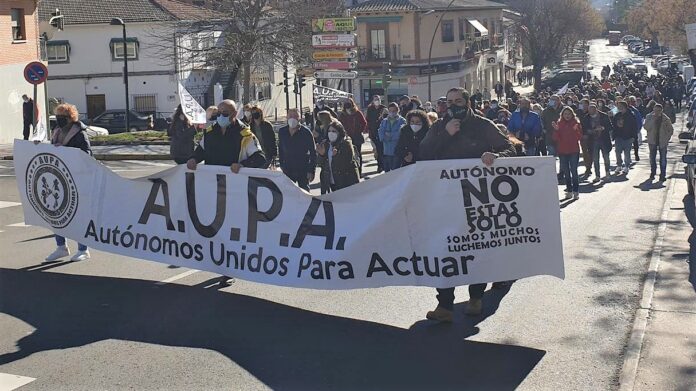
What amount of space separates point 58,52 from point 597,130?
37.2m

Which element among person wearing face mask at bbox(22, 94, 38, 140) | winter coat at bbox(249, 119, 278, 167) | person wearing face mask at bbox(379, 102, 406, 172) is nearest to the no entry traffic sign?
person wearing face mask at bbox(22, 94, 38, 140)

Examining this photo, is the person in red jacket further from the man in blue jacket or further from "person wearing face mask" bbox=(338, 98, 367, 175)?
"person wearing face mask" bbox=(338, 98, 367, 175)

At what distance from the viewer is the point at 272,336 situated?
8.01 m

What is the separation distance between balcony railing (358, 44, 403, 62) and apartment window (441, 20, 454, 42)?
354cm

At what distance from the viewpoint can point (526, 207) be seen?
326 inches

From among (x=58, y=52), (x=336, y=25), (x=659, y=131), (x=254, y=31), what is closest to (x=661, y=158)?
(x=659, y=131)

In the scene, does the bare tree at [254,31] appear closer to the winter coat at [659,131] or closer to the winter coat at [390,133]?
the winter coat at [390,133]

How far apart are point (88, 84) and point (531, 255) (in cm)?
4663

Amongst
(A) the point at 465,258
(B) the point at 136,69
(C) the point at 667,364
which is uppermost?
(B) the point at 136,69

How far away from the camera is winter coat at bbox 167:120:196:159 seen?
13.8 meters

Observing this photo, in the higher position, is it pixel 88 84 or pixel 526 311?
pixel 88 84

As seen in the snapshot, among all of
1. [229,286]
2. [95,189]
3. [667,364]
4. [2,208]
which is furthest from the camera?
[2,208]

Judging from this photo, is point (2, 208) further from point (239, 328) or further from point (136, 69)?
point (136, 69)

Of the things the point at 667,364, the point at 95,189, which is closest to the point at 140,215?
the point at 95,189
